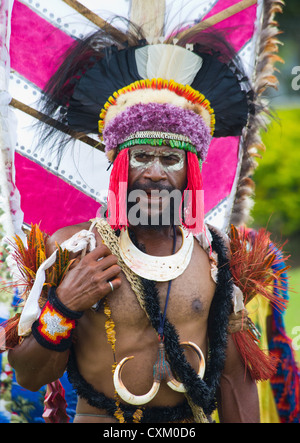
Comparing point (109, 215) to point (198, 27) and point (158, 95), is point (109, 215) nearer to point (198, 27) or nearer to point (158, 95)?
point (158, 95)

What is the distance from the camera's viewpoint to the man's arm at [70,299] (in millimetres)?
2145

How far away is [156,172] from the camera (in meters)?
2.24

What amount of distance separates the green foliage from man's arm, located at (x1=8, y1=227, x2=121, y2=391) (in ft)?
24.9

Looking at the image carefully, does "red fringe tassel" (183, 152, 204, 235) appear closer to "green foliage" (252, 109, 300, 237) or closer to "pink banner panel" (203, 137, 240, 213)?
"pink banner panel" (203, 137, 240, 213)

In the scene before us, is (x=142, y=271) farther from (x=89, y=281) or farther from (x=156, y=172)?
(x=156, y=172)

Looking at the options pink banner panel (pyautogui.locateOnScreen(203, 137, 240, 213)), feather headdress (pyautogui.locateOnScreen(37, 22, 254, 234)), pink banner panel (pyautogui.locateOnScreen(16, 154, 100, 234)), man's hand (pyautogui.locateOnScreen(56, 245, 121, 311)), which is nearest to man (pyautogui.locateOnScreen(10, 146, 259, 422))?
man's hand (pyautogui.locateOnScreen(56, 245, 121, 311))

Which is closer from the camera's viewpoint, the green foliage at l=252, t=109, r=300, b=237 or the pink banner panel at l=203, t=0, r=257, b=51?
the pink banner panel at l=203, t=0, r=257, b=51

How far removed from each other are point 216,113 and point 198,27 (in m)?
0.40

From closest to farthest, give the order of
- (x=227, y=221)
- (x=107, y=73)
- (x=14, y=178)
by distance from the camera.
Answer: (x=107, y=73) → (x=14, y=178) → (x=227, y=221)

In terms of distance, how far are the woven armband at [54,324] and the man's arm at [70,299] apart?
0.07ft

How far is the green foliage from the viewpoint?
9523 millimetres

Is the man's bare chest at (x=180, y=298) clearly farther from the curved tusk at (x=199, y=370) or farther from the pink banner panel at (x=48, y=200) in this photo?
the pink banner panel at (x=48, y=200)
